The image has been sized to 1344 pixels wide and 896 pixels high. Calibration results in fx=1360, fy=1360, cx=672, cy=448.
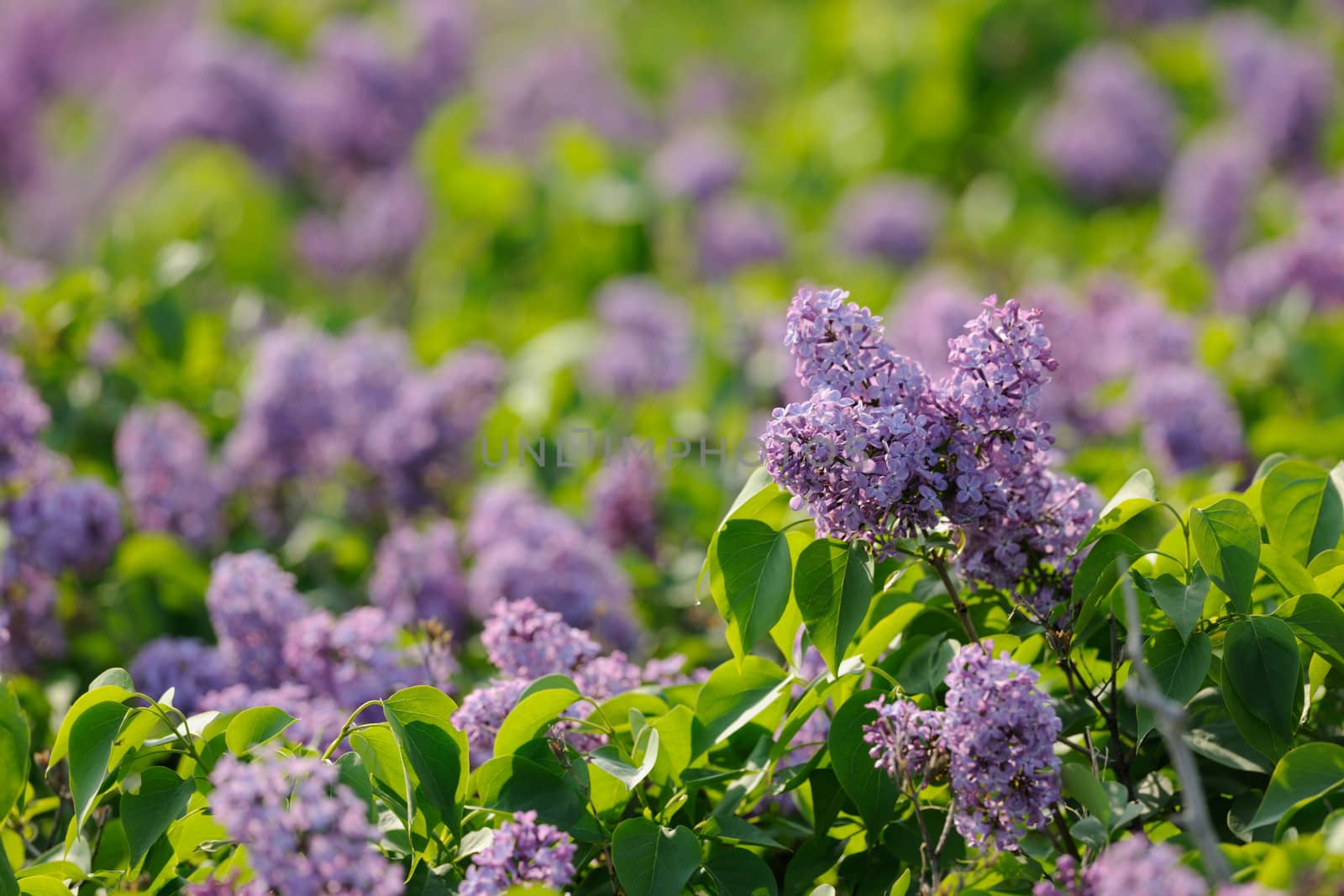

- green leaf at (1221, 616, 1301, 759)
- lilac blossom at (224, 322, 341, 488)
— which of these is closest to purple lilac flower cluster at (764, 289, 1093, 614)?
green leaf at (1221, 616, 1301, 759)

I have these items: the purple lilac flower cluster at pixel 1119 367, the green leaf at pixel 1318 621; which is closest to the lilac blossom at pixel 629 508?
the purple lilac flower cluster at pixel 1119 367

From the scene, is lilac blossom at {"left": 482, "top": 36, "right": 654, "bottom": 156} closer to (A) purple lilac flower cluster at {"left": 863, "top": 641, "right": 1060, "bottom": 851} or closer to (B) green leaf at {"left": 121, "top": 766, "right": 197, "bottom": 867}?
(B) green leaf at {"left": 121, "top": 766, "right": 197, "bottom": 867}

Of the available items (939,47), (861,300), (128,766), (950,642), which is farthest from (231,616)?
(939,47)

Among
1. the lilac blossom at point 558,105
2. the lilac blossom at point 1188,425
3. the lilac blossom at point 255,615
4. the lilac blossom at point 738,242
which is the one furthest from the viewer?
the lilac blossom at point 558,105

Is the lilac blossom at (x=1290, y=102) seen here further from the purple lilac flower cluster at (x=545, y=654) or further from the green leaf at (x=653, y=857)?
the green leaf at (x=653, y=857)

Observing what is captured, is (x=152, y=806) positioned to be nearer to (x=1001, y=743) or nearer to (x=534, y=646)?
(x=534, y=646)

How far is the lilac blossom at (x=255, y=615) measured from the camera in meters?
2.54

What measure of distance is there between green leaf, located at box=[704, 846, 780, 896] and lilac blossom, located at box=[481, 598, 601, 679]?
0.41m

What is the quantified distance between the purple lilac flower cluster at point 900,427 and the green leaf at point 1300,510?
44 cm

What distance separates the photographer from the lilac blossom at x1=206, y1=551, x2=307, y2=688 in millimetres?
2543

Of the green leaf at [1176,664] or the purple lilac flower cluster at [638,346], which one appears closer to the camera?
the green leaf at [1176,664]

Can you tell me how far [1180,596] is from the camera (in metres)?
1.71

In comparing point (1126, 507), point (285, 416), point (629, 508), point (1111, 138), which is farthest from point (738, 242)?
point (1126, 507)

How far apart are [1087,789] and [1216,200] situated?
378cm
